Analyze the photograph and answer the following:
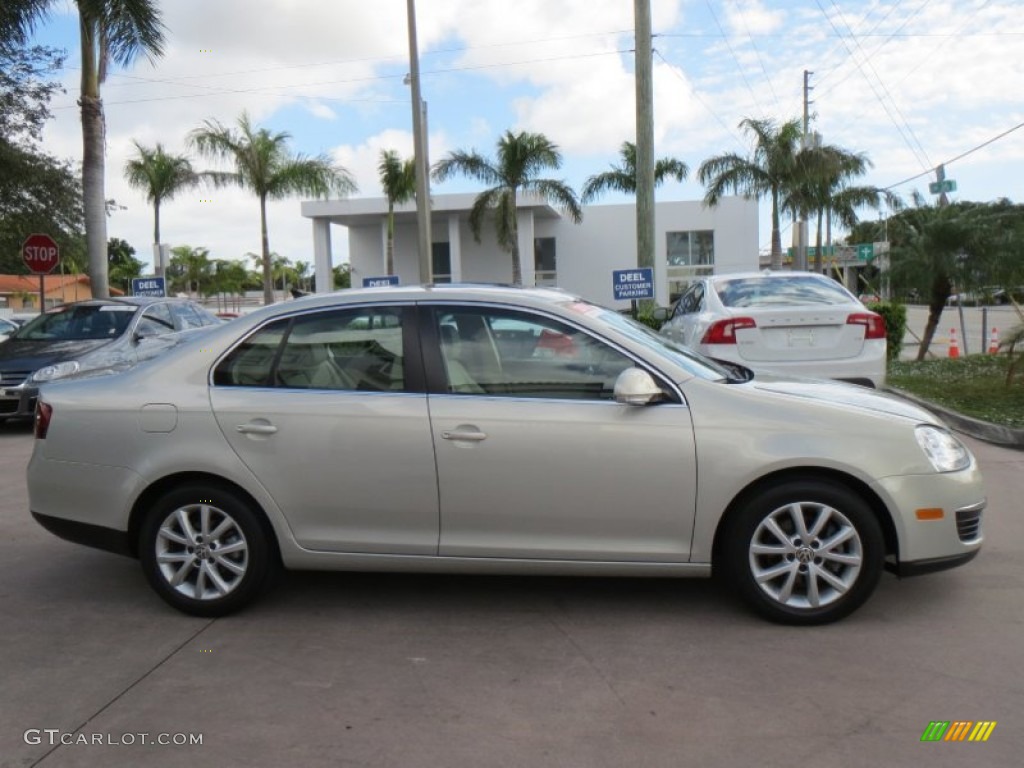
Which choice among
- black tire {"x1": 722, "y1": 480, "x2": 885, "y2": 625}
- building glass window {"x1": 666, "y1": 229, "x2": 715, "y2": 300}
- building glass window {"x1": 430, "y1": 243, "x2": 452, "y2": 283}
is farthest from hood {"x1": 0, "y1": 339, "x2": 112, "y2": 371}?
building glass window {"x1": 666, "y1": 229, "x2": 715, "y2": 300}

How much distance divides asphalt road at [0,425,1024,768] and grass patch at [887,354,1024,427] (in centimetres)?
500

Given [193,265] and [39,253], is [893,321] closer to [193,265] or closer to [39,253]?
[39,253]

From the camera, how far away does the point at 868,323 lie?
24.7 ft

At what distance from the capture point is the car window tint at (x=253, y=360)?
13.9 ft

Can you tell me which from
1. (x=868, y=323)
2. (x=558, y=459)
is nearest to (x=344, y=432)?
(x=558, y=459)

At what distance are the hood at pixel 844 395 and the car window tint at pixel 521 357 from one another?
0.79 metres

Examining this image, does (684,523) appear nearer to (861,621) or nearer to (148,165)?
(861,621)

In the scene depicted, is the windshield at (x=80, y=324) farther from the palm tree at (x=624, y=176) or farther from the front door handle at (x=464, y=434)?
the palm tree at (x=624, y=176)

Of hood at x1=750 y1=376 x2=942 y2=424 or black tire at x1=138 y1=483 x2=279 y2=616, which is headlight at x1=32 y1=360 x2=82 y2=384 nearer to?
black tire at x1=138 y1=483 x2=279 y2=616

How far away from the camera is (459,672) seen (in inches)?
143

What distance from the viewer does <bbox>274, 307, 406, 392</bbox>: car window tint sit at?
13.7 ft

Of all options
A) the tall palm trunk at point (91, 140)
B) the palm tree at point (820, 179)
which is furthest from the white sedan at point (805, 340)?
the palm tree at point (820, 179)

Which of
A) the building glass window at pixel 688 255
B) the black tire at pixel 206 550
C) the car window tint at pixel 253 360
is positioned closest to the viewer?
the black tire at pixel 206 550

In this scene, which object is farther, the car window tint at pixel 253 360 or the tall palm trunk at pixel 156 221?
the tall palm trunk at pixel 156 221
